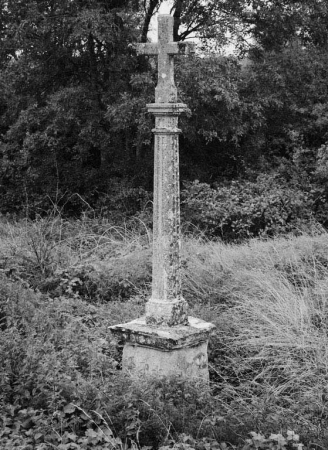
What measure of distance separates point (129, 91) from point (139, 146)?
1135 mm

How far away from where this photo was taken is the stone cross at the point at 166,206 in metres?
5.27

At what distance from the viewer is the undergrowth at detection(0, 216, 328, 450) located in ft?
13.0

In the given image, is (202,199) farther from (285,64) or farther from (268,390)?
(268,390)

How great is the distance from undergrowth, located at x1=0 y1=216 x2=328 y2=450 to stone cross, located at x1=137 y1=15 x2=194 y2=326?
0.62 m

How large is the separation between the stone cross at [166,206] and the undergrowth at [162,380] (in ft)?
2.02

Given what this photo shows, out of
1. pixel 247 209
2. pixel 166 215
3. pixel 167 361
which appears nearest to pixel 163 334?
pixel 167 361

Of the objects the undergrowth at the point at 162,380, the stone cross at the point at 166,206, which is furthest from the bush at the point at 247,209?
the stone cross at the point at 166,206

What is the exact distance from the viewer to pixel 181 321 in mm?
5297

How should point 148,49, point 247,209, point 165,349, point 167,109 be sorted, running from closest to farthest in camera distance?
point 165,349
point 167,109
point 148,49
point 247,209

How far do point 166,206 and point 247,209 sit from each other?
6.80 metres

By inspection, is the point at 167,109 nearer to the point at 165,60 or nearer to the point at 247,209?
the point at 165,60

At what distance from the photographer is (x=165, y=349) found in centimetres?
502

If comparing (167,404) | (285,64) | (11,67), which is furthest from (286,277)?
(11,67)

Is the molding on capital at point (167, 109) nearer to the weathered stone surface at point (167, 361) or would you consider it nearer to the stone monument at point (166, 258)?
the stone monument at point (166, 258)
